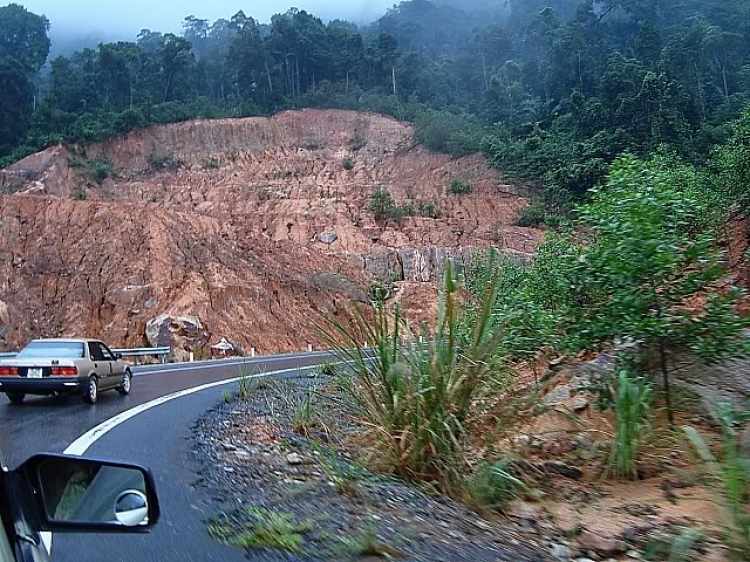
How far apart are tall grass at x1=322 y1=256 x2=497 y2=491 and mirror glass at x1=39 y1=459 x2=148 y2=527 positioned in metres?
4.57

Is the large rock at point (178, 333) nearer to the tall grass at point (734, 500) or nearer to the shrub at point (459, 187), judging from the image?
the shrub at point (459, 187)

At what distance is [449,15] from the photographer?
119250 millimetres

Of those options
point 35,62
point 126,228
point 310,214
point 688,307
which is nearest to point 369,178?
point 310,214

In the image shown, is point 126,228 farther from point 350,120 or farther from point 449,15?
point 449,15

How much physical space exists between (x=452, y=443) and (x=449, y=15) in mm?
121205

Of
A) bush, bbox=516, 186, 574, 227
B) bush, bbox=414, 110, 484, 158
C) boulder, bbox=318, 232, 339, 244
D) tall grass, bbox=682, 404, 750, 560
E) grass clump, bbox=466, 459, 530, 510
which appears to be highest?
bush, bbox=414, 110, 484, 158

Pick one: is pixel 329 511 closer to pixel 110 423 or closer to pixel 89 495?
pixel 89 495

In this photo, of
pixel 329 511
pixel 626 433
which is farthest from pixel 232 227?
pixel 329 511

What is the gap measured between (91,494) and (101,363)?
12278mm

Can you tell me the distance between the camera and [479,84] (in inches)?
3044

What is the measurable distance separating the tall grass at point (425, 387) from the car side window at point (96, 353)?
26.0 feet

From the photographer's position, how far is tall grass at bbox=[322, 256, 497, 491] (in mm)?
6957

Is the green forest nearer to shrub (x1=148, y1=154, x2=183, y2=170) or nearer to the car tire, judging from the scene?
shrub (x1=148, y1=154, x2=183, y2=170)

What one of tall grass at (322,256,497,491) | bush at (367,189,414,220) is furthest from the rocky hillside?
tall grass at (322,256,497,491)
